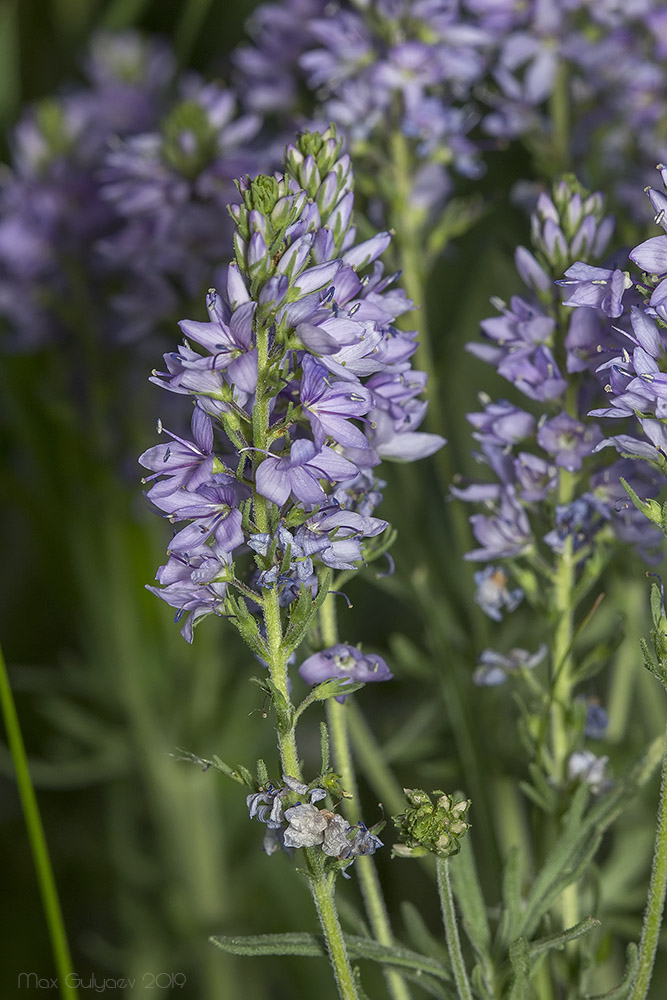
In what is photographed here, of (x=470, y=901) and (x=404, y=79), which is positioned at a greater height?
(x=404, y=79)

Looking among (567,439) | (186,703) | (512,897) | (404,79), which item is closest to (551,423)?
(567,439)

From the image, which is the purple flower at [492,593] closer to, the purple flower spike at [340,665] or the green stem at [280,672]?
the purple flower spike at [340,665]

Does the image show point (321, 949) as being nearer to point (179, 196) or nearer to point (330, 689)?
point (330, 689)

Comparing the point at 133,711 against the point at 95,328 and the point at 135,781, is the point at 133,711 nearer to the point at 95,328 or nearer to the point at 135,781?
the point at 135,781

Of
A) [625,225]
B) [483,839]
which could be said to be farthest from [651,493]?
[625,225]

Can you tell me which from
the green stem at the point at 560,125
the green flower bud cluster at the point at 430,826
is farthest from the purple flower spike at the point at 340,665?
the green stem at the point at 560,125

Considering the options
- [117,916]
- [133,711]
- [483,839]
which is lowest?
[117,916]

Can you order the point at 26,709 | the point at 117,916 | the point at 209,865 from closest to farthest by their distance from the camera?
the point at 209,865 → the point at 117,916 → the point at 26,709
